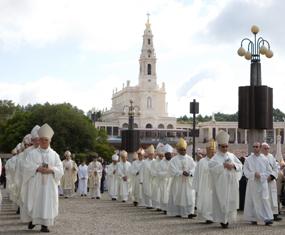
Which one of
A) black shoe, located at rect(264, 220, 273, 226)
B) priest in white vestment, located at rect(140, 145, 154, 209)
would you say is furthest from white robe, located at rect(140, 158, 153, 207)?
black shoe, located at rect(264, 220, 273, 226)

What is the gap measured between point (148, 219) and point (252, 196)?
9.62 feet

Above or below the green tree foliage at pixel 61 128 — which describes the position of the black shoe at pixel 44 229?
below

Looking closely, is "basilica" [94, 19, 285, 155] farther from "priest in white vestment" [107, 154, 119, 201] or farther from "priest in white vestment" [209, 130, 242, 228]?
"priest in white vestment" [209, 130, 242, 228]

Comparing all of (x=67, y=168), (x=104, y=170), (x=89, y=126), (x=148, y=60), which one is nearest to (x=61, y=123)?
(x=89, y=126)

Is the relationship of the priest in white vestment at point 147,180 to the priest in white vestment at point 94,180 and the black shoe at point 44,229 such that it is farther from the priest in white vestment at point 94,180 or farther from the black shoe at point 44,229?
the black shoe at point 44,229

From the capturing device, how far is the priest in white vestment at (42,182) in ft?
44.9

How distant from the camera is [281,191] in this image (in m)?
19.4

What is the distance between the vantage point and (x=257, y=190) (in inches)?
628

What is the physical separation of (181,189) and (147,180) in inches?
186

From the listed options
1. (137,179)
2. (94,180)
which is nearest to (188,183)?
(137,179)

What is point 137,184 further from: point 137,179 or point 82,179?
point 82,179

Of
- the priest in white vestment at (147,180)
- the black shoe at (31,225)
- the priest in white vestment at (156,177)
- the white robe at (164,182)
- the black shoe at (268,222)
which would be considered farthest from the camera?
the priest in white vestment at (147,180)

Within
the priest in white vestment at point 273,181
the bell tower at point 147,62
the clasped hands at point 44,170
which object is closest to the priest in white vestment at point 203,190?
the priest in white vestment at point 273,181

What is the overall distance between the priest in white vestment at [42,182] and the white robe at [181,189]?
4.68m
